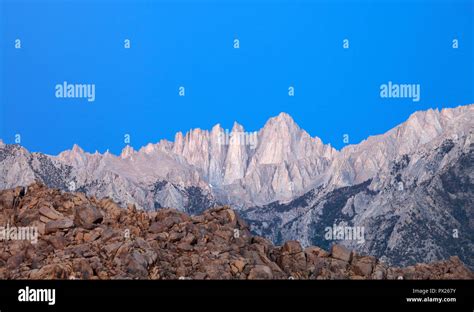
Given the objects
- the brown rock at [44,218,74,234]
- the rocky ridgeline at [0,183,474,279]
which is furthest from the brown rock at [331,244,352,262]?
the brown rock at [44,218,74,234]

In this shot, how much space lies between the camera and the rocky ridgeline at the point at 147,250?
6381 centimetres

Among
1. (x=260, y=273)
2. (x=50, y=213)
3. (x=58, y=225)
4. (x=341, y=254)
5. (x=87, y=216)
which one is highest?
(x=50, y=213)

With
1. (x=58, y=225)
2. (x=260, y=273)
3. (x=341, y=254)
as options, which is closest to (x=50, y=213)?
(x=58, y=225)

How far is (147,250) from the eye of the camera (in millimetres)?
65500

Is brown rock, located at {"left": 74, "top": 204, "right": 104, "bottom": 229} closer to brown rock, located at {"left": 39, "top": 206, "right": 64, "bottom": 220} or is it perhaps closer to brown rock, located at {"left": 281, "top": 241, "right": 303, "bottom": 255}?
brown rock, located at {"left": 39, "top": 206, "right": 64, "bottom": 220}

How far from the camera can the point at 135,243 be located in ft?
218

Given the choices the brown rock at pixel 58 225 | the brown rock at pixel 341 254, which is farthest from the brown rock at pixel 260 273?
the brown rock at pixel 58 225

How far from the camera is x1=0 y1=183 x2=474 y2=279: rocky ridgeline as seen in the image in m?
63.8

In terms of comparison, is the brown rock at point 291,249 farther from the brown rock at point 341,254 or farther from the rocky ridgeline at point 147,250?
the brown rock at point 341,254

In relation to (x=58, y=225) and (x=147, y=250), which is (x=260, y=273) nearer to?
(x=147, y=250)

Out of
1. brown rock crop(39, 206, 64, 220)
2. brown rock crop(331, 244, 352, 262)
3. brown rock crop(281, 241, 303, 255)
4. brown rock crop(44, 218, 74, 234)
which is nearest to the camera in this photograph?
brown rock crop(44, 218, 74, 234)

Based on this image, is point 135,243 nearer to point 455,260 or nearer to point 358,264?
point 358,264

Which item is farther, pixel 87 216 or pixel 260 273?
pixel 87 216
